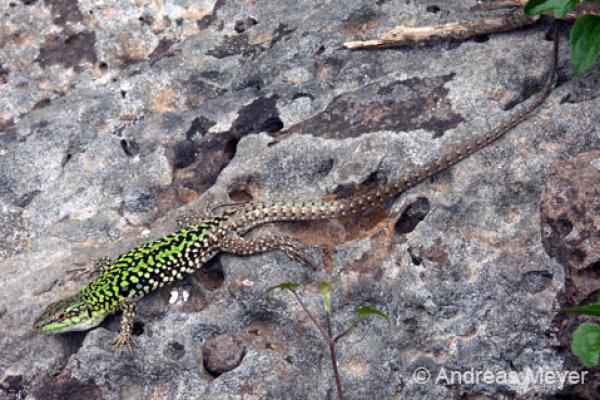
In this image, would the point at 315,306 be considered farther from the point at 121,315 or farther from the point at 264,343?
the point at 121,315

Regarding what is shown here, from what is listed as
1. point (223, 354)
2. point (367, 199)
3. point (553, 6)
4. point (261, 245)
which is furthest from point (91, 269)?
point (553, 6)

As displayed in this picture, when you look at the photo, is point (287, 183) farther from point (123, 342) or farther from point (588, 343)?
point (588, 343)

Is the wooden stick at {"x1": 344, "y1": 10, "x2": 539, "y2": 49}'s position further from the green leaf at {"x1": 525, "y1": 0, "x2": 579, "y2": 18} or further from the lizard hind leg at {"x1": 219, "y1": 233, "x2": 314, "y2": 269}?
the lizard hind leg at {"x1": 219, "y1": 233, "x2": 314, "y2": 269}

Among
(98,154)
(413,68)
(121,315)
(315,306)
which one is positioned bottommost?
(121,315)

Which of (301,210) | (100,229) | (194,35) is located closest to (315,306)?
(301,210)

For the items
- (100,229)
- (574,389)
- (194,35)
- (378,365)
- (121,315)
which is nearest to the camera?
(574,389)

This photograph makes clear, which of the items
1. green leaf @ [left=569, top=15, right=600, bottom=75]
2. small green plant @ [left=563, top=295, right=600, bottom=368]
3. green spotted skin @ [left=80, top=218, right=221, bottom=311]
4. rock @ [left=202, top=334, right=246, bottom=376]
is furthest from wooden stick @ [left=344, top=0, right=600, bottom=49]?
small green plant @ [left=563, top=295, right=600, bottom=368]

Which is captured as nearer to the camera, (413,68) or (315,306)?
(315,306)
